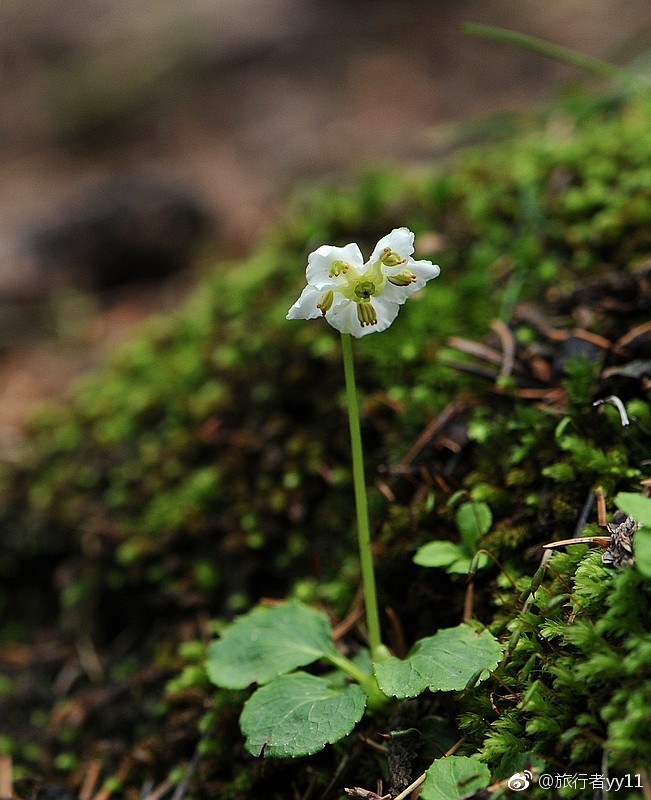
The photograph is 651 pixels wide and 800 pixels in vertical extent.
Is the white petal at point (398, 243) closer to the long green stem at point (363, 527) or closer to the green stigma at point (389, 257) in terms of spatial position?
the green stigma at point (389, 257)

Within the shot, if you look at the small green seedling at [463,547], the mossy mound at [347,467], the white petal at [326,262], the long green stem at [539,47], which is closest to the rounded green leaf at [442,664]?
the mossy mound at [347,467]

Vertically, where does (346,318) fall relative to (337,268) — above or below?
below

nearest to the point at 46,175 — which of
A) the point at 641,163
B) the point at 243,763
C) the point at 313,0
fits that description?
the point at 313,0

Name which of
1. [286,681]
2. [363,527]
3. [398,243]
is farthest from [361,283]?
[286,681]

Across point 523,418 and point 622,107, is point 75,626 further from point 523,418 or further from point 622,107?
point 622,107

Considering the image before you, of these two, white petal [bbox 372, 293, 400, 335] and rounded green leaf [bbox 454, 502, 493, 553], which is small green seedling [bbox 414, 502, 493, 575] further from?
white petal [bbox 372, 293, 400, 335]

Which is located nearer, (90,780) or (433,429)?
(90,780)

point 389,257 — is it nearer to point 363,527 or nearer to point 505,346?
point 363,527

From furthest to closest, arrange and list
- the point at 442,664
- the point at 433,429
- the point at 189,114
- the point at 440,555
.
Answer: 1. the point at 189,114
2. the point at 433,429
3. the point at 440,555
4. the point at 442,664
